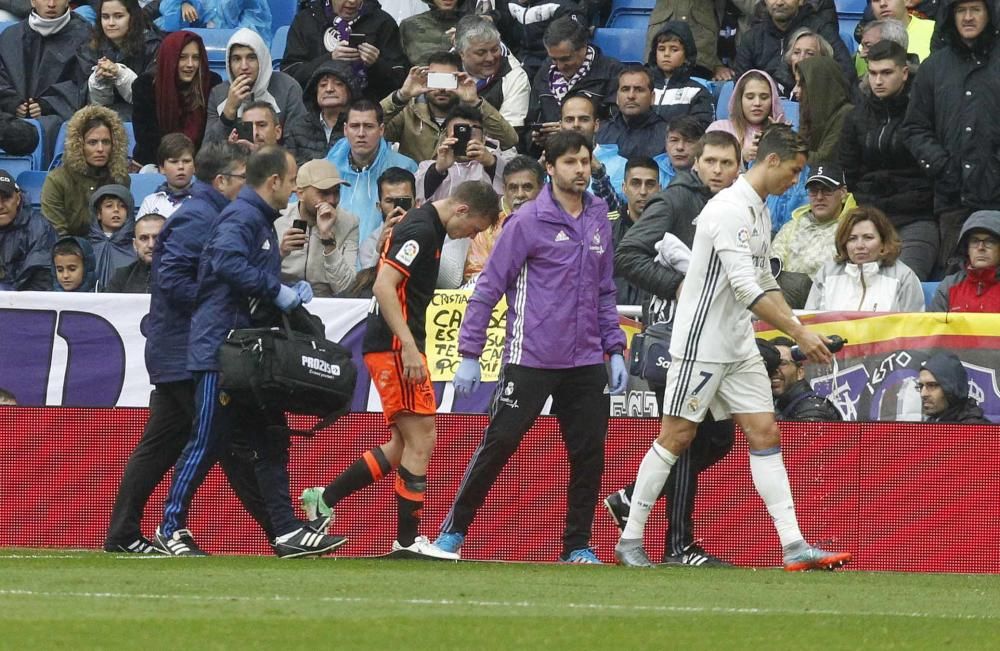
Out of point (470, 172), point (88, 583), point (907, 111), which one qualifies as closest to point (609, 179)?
point (470, 172)

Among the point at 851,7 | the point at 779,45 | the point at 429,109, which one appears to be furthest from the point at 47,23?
the point at 851,7

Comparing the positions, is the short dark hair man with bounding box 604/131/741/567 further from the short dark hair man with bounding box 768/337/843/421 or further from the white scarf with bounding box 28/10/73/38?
the white scarf with bounding box 28/10/73/38

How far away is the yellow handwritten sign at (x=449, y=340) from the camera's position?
11.2m

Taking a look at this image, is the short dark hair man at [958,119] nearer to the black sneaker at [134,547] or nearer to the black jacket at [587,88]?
the black jacket at [587,88]

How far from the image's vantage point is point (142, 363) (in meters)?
11.5

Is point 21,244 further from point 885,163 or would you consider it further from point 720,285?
point 720,285

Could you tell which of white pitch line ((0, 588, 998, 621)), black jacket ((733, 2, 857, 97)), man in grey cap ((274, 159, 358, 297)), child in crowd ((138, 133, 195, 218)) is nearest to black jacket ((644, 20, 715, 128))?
black jacket ((733, 2, 857, 97))

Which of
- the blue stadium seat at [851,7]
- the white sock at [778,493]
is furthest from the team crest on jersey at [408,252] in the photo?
the blue stadium seat at [851,7]

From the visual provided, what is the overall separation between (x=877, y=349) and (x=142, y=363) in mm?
4416

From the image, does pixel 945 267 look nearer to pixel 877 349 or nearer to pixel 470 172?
pixel 877 349

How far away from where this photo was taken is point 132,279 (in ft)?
Result: 41.4

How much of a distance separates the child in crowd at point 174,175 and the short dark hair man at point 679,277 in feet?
14.6

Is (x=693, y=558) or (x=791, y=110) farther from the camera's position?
(x=791, y=110)

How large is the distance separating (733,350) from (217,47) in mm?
9157
